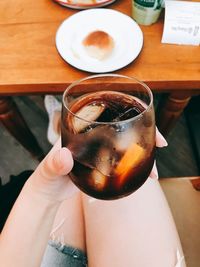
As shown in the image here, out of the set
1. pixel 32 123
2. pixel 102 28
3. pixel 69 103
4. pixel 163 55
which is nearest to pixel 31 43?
pixel 102 28

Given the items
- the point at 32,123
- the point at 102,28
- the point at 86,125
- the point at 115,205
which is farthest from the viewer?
the point at 32,123

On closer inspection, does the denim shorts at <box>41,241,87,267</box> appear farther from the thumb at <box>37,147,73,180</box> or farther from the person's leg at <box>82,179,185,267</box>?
the thumb at <box>37,147,73,180</box>

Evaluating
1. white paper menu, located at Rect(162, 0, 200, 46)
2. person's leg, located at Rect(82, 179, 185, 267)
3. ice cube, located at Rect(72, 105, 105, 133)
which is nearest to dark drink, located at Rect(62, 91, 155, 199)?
ice cube, located at Rect(72, 105, 105, 133)

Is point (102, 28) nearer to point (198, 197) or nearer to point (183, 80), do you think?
point (183, 80)

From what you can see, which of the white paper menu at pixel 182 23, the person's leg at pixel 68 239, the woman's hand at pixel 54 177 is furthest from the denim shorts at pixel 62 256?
the white paper menu at pixel 182 23

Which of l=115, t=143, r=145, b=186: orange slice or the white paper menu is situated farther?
the white paper menu

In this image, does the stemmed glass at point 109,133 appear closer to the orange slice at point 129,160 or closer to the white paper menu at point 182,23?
the orange slice at point 129,160
